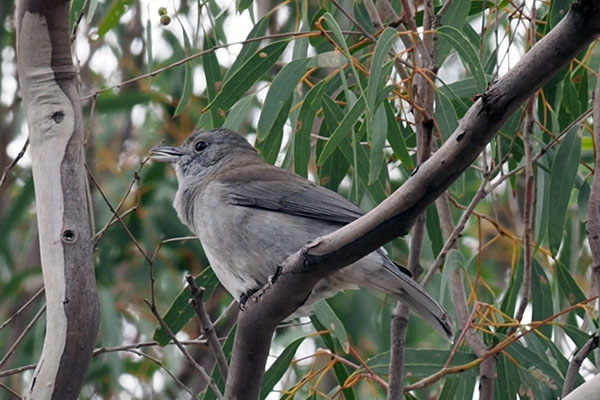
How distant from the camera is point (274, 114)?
12.5 ft

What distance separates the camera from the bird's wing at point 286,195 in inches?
151

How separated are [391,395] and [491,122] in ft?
4.13

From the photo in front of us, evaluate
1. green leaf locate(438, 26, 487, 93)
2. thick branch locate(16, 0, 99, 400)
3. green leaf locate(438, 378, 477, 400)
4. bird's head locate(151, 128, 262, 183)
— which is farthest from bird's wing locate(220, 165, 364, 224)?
thick branch locate(16, 0, 99, 400)

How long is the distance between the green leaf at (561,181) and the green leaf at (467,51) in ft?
1.76

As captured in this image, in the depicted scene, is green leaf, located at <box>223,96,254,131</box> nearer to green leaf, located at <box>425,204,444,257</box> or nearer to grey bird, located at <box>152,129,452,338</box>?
grey bird, located at <box>152,129,452,338</box>

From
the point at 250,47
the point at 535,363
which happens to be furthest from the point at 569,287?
the point at 250,47

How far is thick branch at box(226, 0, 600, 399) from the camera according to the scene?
7.16ft

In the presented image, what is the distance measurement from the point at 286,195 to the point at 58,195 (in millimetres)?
Answer: 1280

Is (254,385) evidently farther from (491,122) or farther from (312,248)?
(491,122)

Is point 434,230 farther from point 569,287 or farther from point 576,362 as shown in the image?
point 576,362

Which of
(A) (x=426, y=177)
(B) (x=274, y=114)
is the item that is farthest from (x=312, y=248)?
(B) (x=274, y=114)

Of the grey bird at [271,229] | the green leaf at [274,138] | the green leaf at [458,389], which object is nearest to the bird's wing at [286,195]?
the grey bird at [271,229]

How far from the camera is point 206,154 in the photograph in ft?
15.9

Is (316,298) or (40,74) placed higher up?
(40,74)
